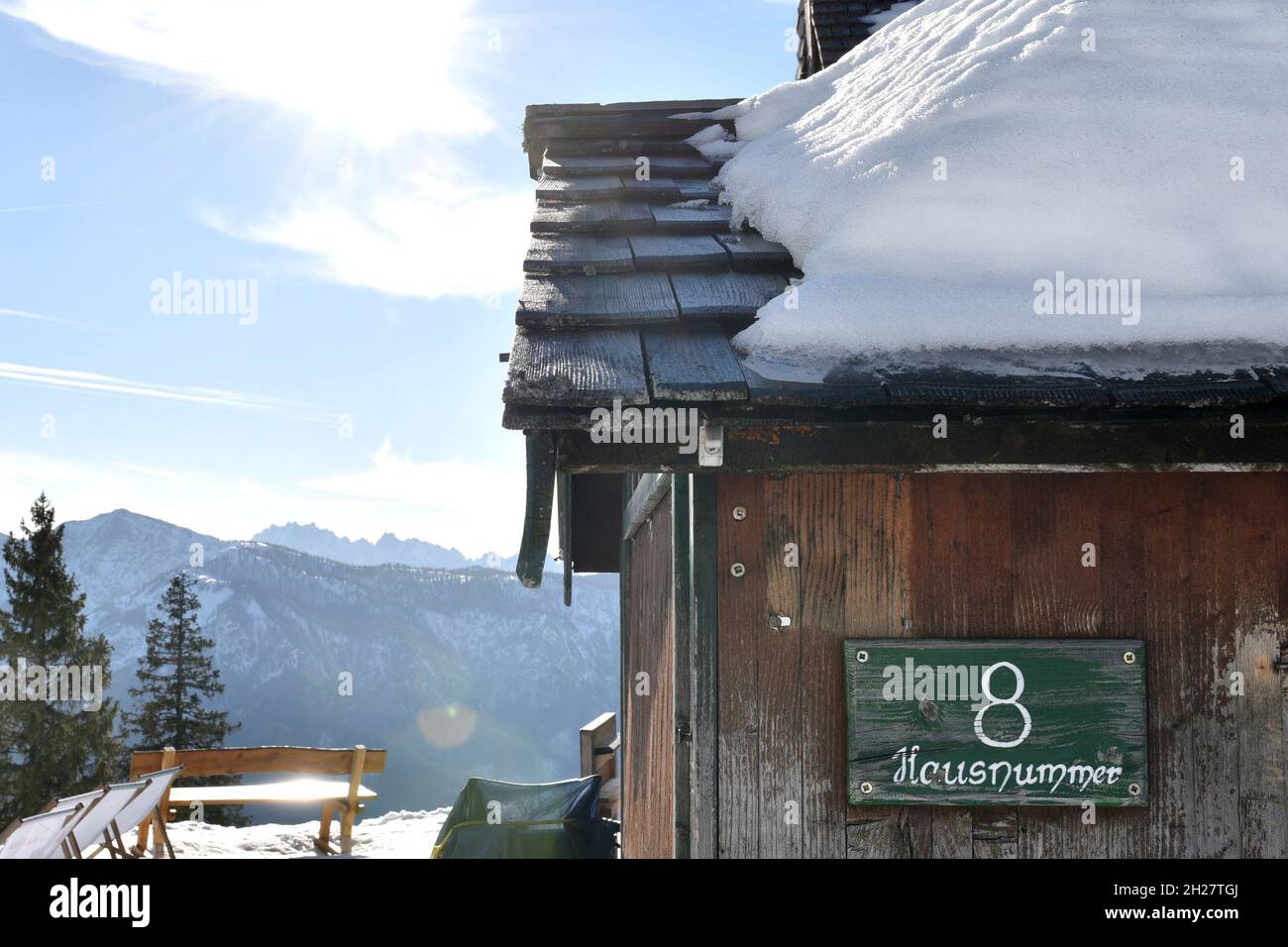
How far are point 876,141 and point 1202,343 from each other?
1389mm

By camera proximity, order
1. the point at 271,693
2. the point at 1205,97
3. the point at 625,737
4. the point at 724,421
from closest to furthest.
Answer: the point at 724,421 < the point at 1205,97 < the point at 625,737 < the point at 271,693

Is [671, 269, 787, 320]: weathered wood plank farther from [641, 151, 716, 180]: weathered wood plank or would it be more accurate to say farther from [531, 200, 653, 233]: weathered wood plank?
[641, 151, 716, 180]: weathered wood plank

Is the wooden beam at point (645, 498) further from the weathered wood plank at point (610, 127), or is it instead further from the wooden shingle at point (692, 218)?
the weathered wood plank at point (610, 127)

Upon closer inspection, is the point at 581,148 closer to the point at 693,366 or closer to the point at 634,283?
the point at 634,283

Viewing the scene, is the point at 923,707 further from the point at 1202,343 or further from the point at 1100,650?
the point at 1202,343

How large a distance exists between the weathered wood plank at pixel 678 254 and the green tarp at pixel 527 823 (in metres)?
4.58

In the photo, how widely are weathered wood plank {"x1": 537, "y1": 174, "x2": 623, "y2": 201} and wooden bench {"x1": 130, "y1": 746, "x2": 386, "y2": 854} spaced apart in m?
6.66

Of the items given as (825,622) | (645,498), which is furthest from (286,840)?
(825,622)

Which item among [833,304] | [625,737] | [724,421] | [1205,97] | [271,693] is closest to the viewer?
[724,421]

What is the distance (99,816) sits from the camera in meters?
6.87

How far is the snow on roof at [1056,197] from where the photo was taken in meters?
2.76

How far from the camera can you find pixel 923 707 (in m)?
2.89
